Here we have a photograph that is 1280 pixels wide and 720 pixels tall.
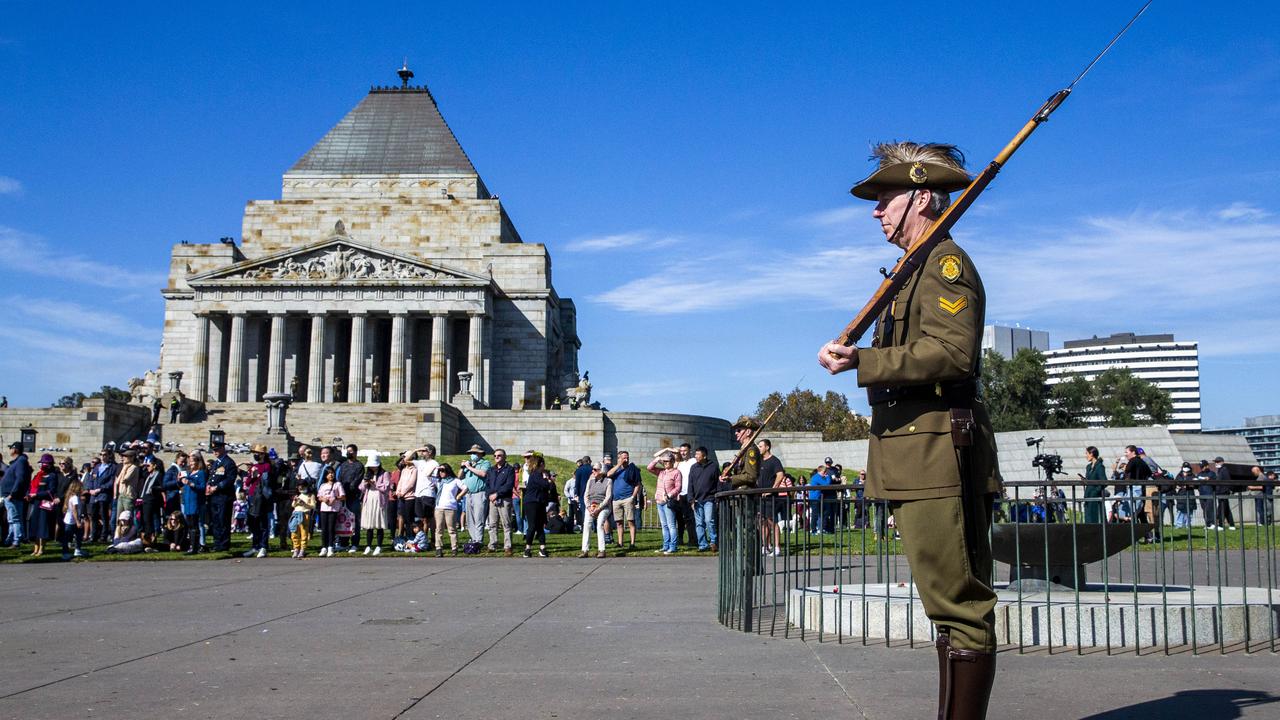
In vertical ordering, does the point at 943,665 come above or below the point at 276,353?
below

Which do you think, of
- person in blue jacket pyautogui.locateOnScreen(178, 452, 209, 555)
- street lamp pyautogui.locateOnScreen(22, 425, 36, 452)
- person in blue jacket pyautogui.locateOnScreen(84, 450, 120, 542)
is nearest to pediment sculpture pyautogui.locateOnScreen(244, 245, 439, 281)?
street lamp pyautogui.locateOnScreen(22, 425, 36, 452)

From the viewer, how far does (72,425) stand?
48.8 metres

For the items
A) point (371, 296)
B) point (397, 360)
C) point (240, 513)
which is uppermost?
point (371, 296)

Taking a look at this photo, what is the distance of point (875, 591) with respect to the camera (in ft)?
30.5

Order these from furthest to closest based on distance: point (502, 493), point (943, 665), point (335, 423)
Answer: point (335, 423)
point (502, 493)
point (943, 665)

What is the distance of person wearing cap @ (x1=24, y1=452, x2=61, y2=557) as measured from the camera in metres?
20.0

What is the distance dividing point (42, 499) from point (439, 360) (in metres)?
45.7

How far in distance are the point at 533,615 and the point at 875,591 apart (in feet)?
9.48

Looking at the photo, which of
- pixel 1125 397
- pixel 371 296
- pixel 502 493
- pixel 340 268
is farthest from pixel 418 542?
pixel 1125 397

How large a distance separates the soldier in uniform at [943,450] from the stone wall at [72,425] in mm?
49134

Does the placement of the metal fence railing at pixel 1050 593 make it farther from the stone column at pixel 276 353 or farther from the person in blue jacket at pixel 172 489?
the stone column at pixel 276 353

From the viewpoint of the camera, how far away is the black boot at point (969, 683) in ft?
13.8

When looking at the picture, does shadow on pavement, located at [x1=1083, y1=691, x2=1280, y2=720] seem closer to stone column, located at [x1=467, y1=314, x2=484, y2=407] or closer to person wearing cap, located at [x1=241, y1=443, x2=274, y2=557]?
person wearing cap, located at [x1=241, y1=443, x2=274, y2=557]

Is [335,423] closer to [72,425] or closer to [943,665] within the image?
[72,425]
